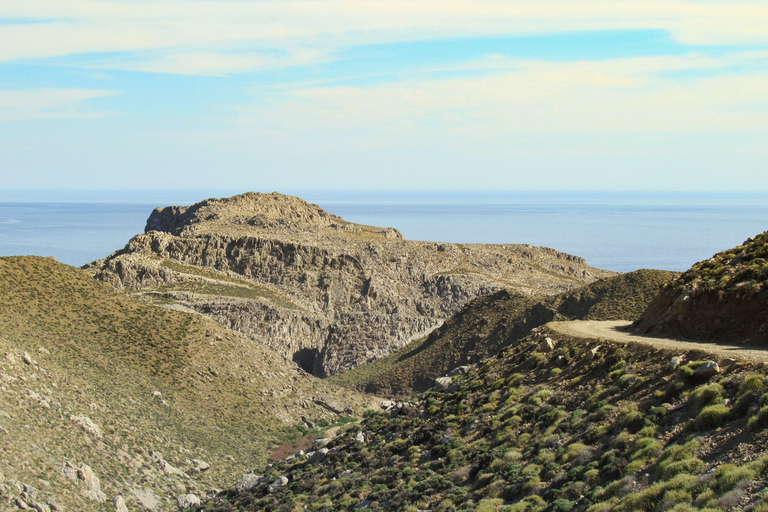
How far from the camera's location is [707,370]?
18391 mm

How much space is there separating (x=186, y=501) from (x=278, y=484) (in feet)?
23.3

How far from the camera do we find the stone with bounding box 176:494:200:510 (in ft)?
107

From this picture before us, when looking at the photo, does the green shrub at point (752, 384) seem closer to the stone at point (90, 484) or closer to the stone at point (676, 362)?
the stone at point (676, 362)

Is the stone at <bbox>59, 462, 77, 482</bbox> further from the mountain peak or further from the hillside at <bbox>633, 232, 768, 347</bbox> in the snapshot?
the mountain peak

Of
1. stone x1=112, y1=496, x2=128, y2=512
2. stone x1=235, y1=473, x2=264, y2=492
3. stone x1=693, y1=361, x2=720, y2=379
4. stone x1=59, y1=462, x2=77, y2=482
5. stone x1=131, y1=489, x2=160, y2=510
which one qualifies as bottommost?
stone x1=131, y1=489, x2=160, y2=510

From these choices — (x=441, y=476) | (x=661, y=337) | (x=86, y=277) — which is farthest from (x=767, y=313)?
(x=86, y=277)

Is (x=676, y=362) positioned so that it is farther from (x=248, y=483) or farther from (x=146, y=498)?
(x=146, y=498)

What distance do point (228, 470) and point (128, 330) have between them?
15.3 metres

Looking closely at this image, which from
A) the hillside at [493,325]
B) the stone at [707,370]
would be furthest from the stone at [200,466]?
the stone at [707,370]

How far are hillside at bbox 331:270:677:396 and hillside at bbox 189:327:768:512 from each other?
95.3 feet

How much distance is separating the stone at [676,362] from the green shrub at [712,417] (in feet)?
11.6

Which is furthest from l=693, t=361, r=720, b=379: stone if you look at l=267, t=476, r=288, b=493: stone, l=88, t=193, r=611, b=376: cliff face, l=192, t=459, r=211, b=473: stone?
l=88, t=193, r=611, b=376: cliff face

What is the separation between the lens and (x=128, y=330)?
4938 centimetres

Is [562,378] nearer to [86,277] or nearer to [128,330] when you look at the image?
[128,330]
